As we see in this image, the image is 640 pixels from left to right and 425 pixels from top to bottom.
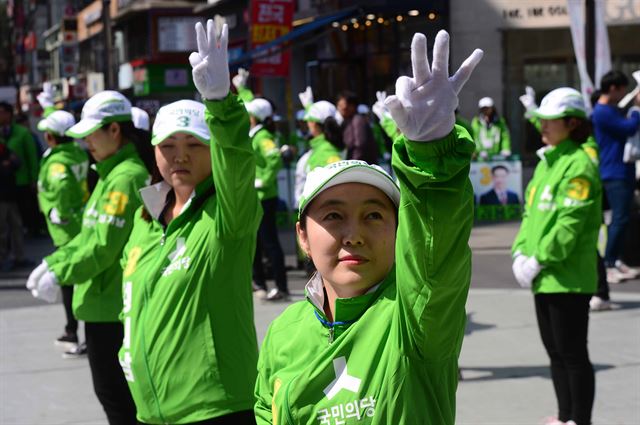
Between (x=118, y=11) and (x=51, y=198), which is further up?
(x=118, y=11)

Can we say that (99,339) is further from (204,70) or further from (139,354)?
(204,70)

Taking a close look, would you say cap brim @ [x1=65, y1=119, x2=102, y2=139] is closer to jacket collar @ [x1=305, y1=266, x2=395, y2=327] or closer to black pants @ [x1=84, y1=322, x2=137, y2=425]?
black pants @ [x1=84, y1=322, x2=137, y2=425]

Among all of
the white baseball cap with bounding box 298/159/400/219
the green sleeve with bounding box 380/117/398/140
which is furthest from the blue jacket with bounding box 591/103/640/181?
the white baseball cap with bounding box 298/159/400/219

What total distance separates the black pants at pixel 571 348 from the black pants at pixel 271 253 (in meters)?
5.33

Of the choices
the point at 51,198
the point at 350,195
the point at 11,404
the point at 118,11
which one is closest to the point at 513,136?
the point at 51,198

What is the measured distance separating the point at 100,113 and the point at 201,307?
1777 millimetres

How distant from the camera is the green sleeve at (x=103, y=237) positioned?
502cm

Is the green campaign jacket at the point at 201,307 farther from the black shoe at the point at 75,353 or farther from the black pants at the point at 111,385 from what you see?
the black shoe at the point at 75,353

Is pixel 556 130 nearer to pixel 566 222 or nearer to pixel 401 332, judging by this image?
pixel 566 222

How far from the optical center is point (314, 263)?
9.02 feet

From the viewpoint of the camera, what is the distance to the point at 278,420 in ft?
8.96

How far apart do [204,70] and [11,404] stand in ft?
15.3

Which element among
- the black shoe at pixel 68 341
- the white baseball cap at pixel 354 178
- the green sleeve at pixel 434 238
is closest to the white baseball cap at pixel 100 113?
the white baseball cap at pixel 354 178

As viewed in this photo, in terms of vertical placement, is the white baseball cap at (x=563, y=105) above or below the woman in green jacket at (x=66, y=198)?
above
